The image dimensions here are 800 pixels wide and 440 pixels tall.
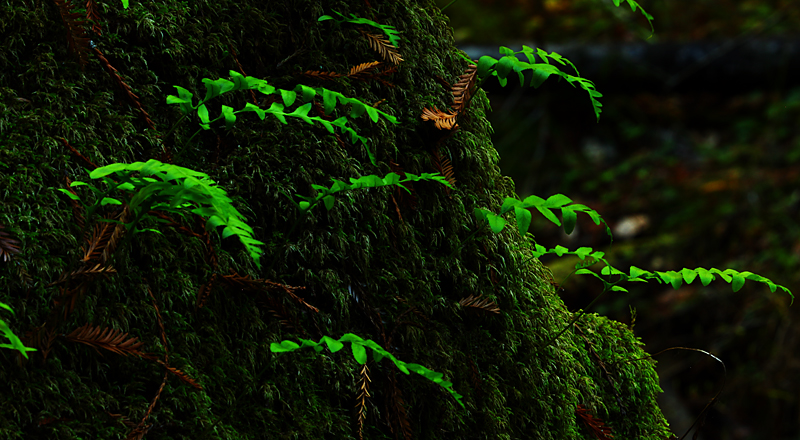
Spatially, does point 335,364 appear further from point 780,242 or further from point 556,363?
point 780,242

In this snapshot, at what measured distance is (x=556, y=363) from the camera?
1826 millimetres

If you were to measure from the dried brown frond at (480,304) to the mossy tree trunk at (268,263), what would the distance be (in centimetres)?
2

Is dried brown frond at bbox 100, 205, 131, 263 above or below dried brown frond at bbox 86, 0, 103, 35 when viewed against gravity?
below

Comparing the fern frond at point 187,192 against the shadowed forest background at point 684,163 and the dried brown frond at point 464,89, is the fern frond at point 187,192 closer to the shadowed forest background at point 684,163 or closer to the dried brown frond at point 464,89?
the dried brown frond at point 464,89

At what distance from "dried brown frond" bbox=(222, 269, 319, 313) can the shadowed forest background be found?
11.8ft

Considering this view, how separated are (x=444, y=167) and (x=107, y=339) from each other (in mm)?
1005

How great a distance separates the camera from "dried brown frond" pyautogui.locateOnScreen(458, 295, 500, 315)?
5.63 feet

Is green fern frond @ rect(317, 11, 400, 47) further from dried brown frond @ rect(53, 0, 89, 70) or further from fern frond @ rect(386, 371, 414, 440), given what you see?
fern frond @ rect(386, 371, 414, 440)

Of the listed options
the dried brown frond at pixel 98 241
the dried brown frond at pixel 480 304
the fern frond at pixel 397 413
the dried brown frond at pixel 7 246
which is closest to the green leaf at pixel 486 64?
the dried brown frond at pixel 480 304

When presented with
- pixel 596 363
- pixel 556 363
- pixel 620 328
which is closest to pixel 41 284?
pixel 556 363

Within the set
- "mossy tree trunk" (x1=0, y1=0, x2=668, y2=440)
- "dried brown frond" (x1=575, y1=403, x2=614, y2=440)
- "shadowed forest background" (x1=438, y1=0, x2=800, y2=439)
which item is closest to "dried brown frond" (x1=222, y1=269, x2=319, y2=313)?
"mossy tree trunk" (x1=0, y1=0, x2=668, y2=440)

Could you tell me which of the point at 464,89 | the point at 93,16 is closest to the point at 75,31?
the point at 93,16

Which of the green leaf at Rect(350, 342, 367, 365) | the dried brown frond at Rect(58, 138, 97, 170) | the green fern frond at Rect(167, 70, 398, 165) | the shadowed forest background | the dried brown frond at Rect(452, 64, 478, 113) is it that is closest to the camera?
the green leaf at Rect(350, 342, 367, 365)

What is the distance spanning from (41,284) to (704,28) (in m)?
8.12
